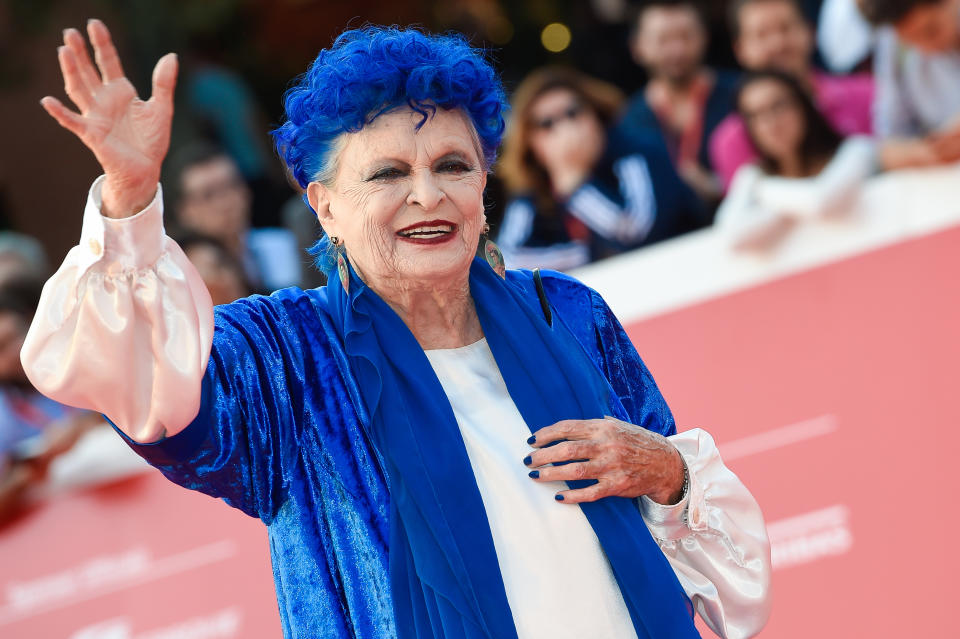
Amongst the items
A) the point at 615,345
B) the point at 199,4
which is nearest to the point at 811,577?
the point at 615,345

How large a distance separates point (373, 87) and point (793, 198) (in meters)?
2.92

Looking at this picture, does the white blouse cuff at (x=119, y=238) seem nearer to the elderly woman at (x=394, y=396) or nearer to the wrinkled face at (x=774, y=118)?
the elderly woman at (x=394, y=396)

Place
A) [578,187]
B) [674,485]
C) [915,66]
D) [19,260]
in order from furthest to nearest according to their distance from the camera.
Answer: [19,260], [578,187], [915,66], [674,485]

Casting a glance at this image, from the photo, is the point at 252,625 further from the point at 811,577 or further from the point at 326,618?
the point at 326,618

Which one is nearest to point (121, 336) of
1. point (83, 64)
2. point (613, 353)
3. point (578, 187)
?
point (83, 64)

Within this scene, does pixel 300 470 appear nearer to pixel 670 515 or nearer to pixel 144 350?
pixel 144 350

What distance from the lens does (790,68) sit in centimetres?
555

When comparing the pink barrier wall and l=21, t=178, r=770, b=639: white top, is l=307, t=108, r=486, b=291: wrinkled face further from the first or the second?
the pink barrier wall

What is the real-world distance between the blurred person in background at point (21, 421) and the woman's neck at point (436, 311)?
10.1ft

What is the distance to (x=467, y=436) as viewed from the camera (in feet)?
7.53

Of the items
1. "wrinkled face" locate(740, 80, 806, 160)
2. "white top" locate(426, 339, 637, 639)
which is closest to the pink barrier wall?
"wrinkled face" locate(740, 80, 806, 160)

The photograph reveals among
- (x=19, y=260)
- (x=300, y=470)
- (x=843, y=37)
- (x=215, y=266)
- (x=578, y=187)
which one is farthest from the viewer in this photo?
(x=19, y=260)

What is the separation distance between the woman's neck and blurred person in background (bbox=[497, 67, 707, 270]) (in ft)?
9.90

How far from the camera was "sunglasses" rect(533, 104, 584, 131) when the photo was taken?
18.3 feet
